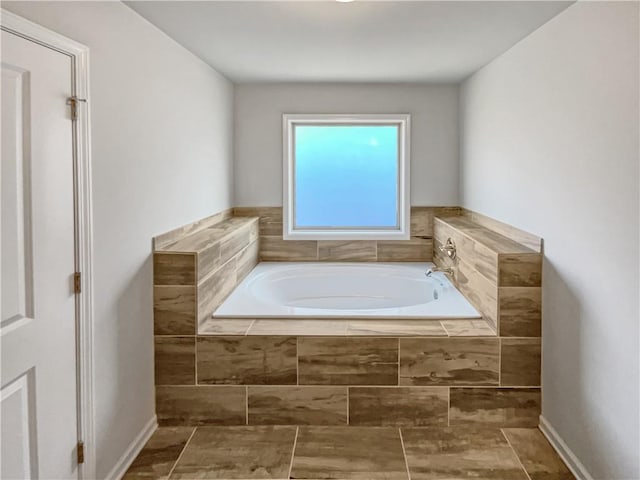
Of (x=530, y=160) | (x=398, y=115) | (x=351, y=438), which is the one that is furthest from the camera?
(x=398, y=115)

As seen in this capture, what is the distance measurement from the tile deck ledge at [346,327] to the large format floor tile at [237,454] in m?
0.49

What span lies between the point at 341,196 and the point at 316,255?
0.58 meters

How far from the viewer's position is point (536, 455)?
2562 mm

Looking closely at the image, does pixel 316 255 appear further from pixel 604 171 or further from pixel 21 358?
pixel 21 358

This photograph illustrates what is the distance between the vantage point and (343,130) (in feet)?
16.0

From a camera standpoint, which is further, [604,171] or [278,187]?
[278,187]

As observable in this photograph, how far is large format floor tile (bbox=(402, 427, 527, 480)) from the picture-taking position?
2.42 metres

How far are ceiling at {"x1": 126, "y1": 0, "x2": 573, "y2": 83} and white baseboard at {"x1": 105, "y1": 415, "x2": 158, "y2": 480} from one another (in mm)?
2010

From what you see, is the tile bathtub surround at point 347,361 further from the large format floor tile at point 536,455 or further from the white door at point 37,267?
the white door at point 37,267

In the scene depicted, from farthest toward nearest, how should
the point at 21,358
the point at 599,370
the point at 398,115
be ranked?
1. the point at 398,115
2. the point at 599,370
3. the point at 21,358

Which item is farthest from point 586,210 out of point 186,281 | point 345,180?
point 345,180

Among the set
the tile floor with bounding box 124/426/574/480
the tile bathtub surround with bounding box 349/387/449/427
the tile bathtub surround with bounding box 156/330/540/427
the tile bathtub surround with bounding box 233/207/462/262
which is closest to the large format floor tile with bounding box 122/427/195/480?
the tile floor with bounding box 124/426/574/480

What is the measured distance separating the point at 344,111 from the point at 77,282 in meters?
3.14

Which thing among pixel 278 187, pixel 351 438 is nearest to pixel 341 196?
pixel 278 187
